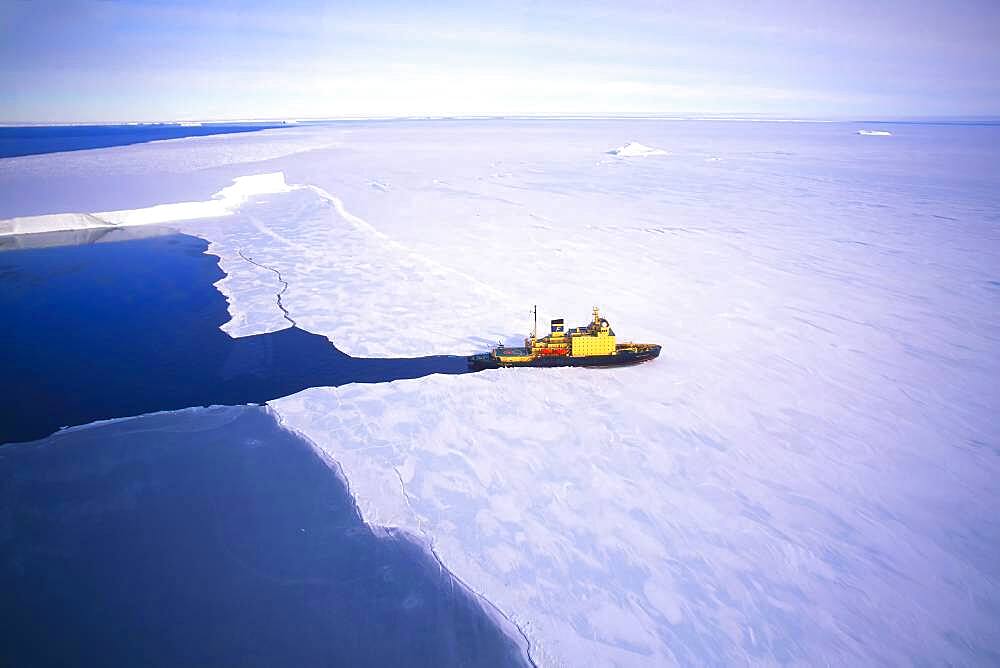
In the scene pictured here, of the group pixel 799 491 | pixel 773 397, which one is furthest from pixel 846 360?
pixel 799 491

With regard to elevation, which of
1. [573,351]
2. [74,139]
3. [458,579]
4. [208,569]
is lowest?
[458,579]

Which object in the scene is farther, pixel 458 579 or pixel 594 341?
pixel 594 341

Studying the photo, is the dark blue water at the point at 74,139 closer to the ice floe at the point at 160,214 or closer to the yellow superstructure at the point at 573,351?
the ice floe at the point at 160,214

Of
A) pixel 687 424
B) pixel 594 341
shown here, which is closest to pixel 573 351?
pixel 594 341

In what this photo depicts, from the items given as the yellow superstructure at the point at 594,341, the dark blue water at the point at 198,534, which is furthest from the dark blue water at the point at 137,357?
the yellow superstructure at the point at 594,341

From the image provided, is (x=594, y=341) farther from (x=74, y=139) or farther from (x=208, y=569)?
(x=74, y=139)

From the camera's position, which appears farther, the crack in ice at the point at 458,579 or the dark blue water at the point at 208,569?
the crack in ice at the point at 458,579

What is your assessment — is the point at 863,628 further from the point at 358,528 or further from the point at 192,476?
the point at 192,476
